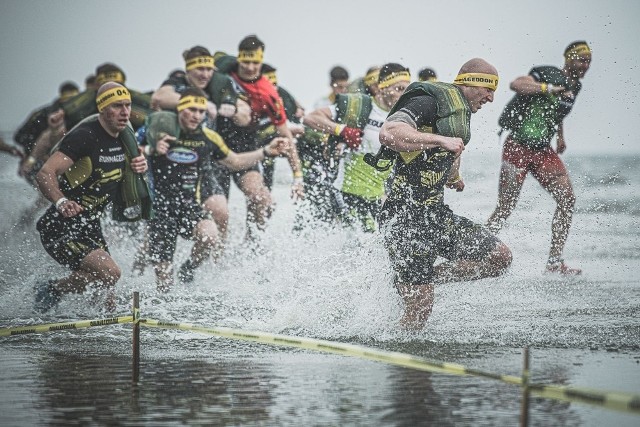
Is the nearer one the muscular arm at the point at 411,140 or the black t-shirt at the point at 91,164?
the muscular arm at the point at 411,140

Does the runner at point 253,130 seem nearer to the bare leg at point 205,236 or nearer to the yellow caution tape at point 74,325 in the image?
the bare leg at point 205,236

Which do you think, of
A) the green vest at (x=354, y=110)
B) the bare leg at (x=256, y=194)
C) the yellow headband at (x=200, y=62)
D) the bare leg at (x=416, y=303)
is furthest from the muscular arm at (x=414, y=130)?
the yellow headband at (x=200, y=62)

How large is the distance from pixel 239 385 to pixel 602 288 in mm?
5156

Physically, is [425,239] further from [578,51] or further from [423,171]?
[578,51]

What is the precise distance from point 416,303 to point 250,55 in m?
5.16

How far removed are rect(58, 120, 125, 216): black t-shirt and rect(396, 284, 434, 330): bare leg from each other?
275 cm

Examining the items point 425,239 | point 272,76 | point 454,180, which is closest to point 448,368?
point 425,239

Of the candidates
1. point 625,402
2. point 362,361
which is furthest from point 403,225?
point 625,402

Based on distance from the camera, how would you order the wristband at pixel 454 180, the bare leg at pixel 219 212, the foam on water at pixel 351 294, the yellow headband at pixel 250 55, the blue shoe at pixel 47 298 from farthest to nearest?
1. the yellow headband at pixel 250 55
2. the bare leg at pixel 219 212
3. the blue shoe at pixel 47 298
4. the wristband at pixel 454 180
5. the foam on water at pixel 351 294

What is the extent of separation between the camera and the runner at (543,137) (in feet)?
34.0

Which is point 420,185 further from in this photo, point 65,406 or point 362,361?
point 65,406

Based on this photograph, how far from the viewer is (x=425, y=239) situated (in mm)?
6926

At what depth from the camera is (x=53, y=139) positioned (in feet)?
44.4

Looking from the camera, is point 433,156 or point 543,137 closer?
point 433,156
